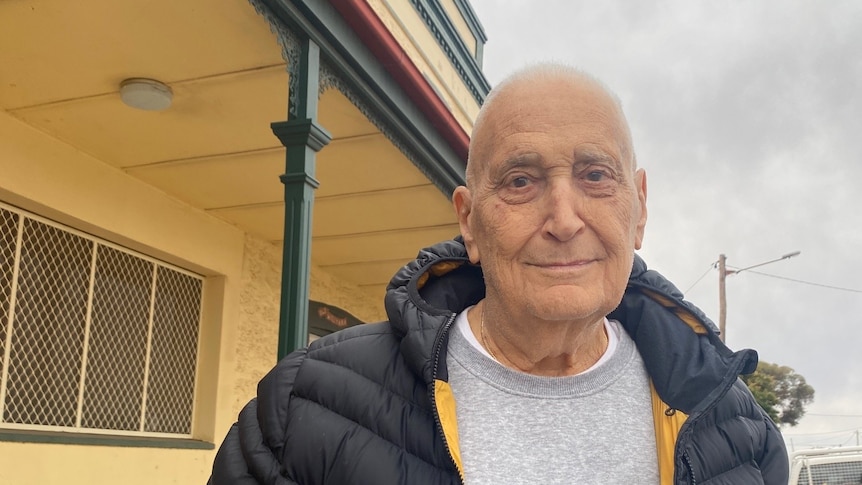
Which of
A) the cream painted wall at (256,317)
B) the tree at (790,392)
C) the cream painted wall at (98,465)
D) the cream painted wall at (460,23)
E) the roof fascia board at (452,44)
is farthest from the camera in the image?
the tree at (790,392)

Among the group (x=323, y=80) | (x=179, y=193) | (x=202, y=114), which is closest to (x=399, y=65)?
(x=323, y=80)

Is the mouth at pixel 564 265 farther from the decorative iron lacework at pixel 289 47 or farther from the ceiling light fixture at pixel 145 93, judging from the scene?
the ceiling light fixture at pixel 145 93

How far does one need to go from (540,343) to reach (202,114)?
4.34m

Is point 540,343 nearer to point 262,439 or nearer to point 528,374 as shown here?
point 528,374

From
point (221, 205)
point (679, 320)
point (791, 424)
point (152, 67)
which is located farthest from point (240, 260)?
point (791, 424)

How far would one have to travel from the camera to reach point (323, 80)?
4.66 m

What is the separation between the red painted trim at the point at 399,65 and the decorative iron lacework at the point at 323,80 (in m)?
0.31

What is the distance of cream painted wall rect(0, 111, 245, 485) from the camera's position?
5.27 meters

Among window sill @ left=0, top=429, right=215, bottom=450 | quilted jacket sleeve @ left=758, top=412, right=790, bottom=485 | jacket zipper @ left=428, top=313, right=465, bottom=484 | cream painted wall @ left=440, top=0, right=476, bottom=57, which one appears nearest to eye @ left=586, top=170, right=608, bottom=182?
jacket zipper @ left=428, top=313, right=465, bottom=484

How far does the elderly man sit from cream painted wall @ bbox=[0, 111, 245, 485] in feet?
14.8

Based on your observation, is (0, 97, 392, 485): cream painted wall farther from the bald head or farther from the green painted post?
the bald head

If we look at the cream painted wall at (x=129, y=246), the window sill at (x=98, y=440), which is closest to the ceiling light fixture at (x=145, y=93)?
the cream painted wall at (x=129, y=246)

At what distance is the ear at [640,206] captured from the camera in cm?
162

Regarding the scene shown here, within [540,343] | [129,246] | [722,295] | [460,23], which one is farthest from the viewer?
[722,295]
